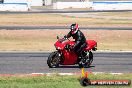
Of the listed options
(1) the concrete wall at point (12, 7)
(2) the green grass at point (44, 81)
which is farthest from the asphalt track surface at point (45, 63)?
(1) the concrete wall at point (12, 7)

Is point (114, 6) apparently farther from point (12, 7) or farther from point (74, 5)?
point (12, 7)

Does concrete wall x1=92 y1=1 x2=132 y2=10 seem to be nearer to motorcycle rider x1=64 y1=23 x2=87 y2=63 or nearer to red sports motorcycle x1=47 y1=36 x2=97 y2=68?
red sports motorcycle x1=47 y1=36 x2=97 y2=68

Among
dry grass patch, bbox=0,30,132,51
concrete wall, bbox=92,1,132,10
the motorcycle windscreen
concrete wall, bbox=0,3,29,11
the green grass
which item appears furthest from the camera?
concrete wall, bbox=92,1,132,10

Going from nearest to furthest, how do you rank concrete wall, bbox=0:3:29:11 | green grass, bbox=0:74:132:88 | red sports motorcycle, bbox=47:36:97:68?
green grass, bbox=0:74:132:88
red sports motorcycle, bbox=47:36:97:68
concrete wall, bbox=0:3:29:11

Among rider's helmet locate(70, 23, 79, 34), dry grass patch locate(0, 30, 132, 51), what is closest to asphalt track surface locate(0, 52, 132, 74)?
rider's helmet locate(70, 23, 79, 34)

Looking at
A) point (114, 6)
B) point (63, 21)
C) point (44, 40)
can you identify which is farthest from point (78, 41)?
point (114, 6)

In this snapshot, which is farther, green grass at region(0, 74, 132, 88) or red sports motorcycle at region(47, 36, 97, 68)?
red sports motorcycle at region(47, 36, 97, 68)

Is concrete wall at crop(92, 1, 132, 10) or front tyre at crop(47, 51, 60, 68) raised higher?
front tyre at crop(47, 51, 60, 68)

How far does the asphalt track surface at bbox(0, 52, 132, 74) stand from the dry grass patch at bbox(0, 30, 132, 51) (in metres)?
3.33

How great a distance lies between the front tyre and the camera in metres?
17.0

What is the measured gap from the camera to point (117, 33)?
3566 centimetres

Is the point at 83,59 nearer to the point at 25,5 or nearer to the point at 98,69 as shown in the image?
the point at 98,69

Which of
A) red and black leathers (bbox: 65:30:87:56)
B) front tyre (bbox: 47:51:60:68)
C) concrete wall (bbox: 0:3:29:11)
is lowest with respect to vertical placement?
concrete wall (bbox: 0:3:29:11)

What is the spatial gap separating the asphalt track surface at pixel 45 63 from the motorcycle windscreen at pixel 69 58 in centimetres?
22
